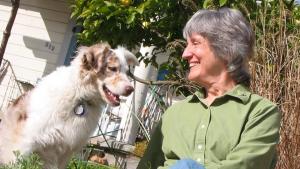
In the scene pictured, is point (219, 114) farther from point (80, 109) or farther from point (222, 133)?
point (80, 109)

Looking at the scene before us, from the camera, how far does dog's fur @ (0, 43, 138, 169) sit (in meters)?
4.11

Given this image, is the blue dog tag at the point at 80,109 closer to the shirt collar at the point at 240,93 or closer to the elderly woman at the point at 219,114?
the elderly woman at the point at 219,114

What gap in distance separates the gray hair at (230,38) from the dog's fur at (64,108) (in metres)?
1.35

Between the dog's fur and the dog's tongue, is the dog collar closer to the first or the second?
the dog's fur

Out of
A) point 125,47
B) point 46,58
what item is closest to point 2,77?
point 46,58

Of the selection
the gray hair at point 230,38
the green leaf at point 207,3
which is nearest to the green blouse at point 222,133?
the gray hair at point 230,38

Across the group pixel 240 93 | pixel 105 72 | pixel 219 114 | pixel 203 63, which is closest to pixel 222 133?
pixel 219 114

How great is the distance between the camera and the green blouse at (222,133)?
277cm

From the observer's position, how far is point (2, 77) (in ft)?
42.9

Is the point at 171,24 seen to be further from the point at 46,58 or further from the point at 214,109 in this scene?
the point at 46,58

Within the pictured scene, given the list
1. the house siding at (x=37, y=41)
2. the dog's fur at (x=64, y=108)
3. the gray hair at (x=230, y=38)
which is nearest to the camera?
the gray hair at (x=230, y=38)

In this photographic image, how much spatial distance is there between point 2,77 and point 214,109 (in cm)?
1078

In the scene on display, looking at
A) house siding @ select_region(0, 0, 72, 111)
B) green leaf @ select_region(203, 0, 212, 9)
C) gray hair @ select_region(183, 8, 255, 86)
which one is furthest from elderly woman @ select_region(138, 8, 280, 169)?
house siding @ select_region(0, 0, 72, 111)

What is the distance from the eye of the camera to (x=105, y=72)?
176 inches
